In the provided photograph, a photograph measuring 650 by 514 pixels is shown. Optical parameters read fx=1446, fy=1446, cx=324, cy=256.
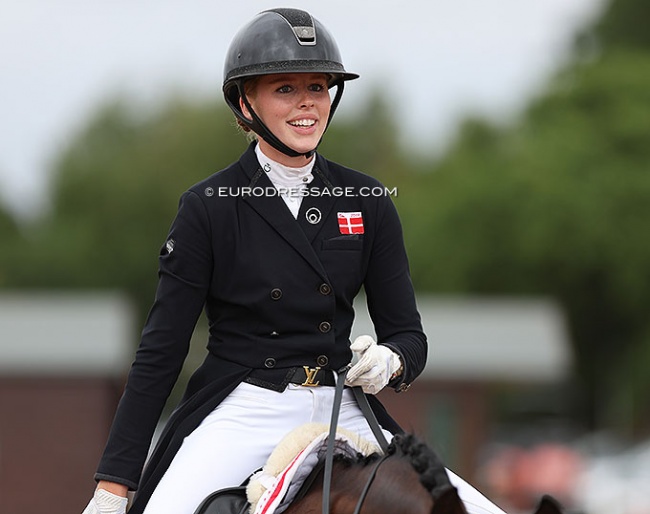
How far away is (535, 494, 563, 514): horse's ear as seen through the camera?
15.6 feet

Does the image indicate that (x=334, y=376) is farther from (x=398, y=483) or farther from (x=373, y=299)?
(x=398, y=483)

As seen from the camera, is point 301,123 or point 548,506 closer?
point 548,506

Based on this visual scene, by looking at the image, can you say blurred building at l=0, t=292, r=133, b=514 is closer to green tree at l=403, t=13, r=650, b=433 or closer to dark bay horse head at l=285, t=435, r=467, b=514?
dark bay horse head at l=285, t=435, r=467, b=514

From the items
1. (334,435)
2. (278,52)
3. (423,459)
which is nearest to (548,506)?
(423,459)

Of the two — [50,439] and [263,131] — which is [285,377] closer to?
[263,131]

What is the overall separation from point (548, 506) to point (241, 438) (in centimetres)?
120

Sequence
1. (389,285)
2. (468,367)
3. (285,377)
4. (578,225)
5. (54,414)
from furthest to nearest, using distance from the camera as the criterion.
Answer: (578,225) → (468,367) → (54,414) → (389,285) → (285,377)

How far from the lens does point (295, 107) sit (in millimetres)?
5613

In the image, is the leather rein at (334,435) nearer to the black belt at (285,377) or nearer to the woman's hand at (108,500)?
the black belt at (285,377)

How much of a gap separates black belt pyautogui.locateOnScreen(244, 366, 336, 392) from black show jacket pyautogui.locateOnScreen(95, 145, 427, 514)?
0.06 ft

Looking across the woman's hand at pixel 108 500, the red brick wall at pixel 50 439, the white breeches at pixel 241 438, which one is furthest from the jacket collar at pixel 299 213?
the red brick wall at pixel 50 439

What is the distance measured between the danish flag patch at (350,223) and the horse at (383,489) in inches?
36.3

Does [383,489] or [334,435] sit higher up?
[334,435]

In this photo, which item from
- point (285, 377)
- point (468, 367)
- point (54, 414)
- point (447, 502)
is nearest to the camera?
point (447, 502)
